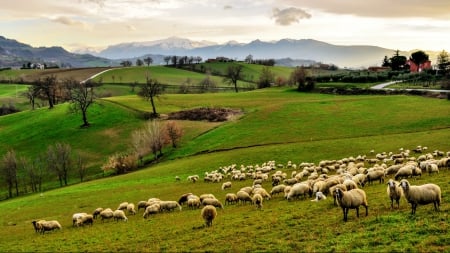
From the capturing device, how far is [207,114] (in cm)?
10175

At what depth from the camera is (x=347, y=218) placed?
20.8m

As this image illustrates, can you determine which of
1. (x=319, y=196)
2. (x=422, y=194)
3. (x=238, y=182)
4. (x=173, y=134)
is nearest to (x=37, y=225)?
(x=319, y=196)

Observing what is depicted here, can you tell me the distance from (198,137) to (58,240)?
59299 millimetres

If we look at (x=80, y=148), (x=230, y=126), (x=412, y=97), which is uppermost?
(x=412, y=97)

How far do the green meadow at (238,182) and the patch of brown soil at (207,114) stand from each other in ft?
10.2

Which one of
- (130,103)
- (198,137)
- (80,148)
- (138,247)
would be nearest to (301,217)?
(138,247)

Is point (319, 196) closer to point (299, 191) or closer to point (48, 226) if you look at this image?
point (299, 191)

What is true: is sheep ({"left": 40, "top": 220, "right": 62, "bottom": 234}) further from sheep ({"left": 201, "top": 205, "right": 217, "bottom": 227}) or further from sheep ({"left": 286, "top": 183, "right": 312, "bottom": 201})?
sheep ({"left": 286, "top": 183, "right": 312, "bottom": 201})

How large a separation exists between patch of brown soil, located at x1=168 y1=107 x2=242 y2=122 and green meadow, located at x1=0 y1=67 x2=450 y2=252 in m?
3.11

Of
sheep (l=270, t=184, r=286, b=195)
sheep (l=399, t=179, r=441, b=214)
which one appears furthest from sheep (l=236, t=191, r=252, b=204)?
sheep (l=399, t=179, r=441, b=214)

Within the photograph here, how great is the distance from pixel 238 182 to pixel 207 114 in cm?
5861

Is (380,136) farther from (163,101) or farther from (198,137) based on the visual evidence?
(163,101)

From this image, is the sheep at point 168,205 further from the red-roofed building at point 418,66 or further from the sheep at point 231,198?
the red-roofed building at point 418,66

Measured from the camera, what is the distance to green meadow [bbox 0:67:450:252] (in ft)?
61.7
